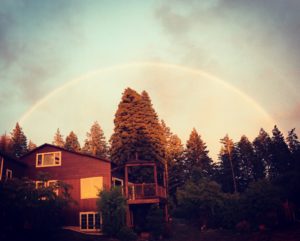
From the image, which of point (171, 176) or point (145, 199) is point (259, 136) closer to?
point (171, 176)

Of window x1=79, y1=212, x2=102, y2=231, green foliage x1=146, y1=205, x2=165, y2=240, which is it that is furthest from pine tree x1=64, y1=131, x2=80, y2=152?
green foliage x1=146, y1=205, x2=165, y2=240

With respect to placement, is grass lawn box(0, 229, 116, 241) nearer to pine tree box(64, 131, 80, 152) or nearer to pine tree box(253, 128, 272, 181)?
pine tree box(253, 128, 272, 181)

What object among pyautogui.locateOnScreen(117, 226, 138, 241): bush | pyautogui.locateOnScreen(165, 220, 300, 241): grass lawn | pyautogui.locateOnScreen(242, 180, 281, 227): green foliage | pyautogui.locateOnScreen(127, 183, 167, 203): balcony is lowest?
pyautogui.locateOnScreen(165, 220, 300, 241): grass lawn

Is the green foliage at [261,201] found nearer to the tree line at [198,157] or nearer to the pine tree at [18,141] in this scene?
the tree line at [198,157]

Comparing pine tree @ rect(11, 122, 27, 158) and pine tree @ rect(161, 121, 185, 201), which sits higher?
pine tree @ rect(11, 122, 27, 158)

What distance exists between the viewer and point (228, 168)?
64938 mm

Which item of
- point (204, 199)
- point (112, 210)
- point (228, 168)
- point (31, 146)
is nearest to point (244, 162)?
point (228, 168)

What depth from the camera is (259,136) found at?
7450 cm

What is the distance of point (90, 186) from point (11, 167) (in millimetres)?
8318

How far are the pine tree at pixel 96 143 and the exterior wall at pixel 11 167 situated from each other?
4005cm

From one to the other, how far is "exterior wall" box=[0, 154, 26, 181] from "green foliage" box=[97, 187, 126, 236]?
10.3 m

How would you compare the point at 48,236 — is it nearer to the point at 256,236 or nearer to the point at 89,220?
the point at 89,220

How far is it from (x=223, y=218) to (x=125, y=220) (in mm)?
13054

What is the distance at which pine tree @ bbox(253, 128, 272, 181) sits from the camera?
65438mm
